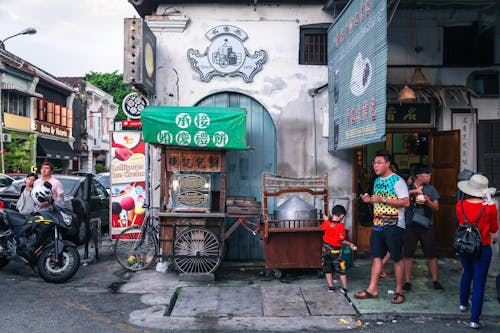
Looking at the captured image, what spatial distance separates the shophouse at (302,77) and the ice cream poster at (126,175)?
0.76m

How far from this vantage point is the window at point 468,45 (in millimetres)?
9305

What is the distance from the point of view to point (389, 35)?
9.46 meters

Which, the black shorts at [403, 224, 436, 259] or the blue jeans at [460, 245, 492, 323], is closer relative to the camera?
the blue jeans at [460, 245, 492, 323]

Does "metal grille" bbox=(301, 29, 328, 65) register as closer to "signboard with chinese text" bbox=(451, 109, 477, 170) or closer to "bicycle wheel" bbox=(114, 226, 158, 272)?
"signboard with chinese text" bbox=(451, 109, 477, 170)

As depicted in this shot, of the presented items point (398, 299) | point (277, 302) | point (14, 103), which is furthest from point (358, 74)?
point (14, 103)

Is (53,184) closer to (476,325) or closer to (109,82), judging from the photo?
(476,325)

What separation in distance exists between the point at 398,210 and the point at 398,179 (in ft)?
1.39

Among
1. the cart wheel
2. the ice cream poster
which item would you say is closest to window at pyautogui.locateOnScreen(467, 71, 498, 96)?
the cart wheel

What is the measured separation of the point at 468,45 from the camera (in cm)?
938

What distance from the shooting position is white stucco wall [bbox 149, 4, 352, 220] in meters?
9.27

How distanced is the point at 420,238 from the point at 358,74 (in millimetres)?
2649

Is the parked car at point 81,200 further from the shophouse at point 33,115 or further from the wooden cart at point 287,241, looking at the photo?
the shophouse at point 33,115

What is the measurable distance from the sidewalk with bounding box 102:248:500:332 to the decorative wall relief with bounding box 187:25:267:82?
3.92m

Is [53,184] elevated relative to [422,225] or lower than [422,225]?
elevated
